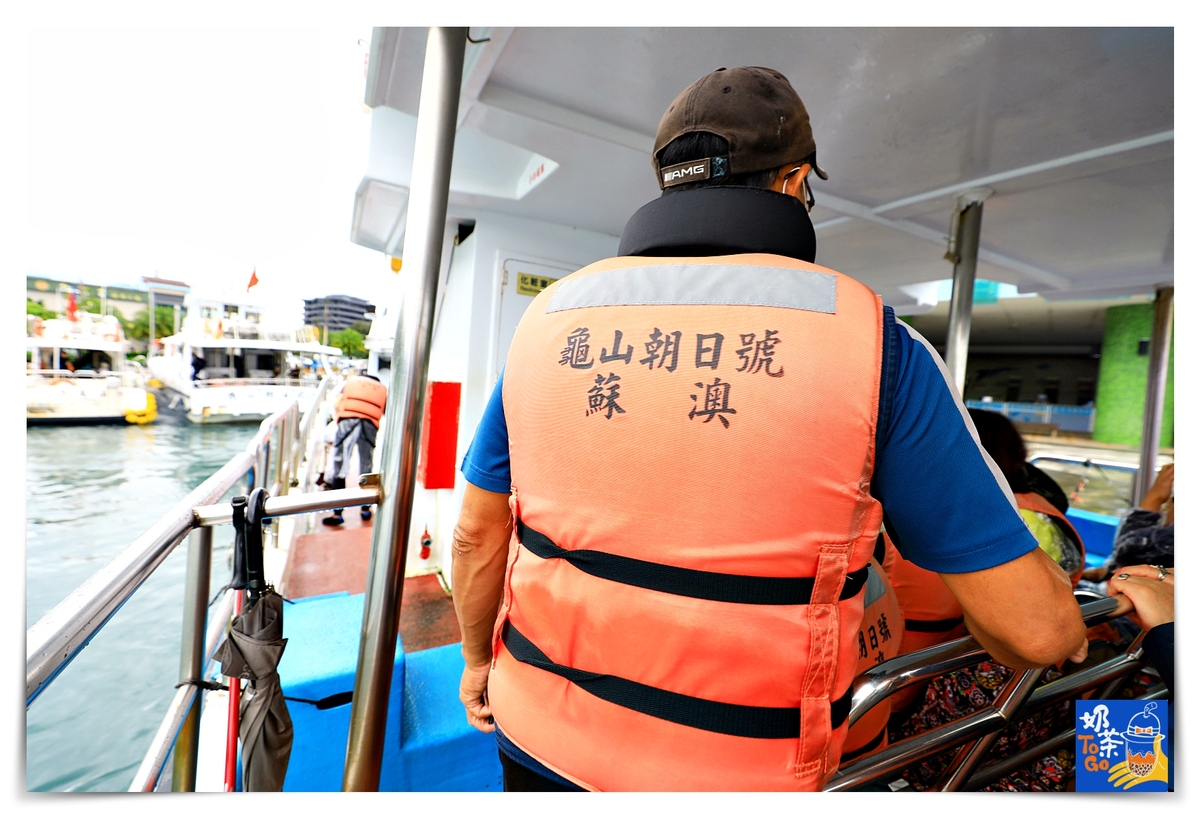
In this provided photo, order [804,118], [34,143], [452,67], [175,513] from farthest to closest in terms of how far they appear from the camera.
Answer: [452,67] → [175,513] → [34,143] → [804,118]

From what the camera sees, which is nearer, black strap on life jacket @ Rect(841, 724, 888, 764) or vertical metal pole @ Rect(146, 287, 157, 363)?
black strap on life jacket @ Rect(841, 724, 888, 764)

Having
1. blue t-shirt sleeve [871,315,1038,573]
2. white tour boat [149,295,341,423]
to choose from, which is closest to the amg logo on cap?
blue t-shirt sleeve [871,315,1038,573]

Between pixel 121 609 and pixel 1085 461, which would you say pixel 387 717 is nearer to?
pixel 121 609

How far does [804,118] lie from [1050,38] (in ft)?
3.43

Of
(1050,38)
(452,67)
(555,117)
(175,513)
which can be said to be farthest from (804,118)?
(555,117)

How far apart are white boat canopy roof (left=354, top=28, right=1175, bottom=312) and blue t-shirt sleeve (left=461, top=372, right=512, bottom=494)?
1062 mm

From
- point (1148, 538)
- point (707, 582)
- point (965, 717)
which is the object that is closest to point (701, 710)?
point (707, 582)

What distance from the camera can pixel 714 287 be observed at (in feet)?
1.95

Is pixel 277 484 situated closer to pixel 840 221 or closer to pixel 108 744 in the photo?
pixel 108 744

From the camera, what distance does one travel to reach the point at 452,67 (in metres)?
1.17

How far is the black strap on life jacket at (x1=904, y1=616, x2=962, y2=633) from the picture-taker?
1.24m

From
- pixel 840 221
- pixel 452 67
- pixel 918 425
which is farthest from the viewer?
pixel 840 221

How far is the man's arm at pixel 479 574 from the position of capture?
85 centimetres

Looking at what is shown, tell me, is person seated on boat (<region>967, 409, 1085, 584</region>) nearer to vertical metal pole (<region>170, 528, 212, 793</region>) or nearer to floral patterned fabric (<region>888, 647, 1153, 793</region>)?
floral patterned fabric (<region>888, 647, 1153, 793</region>)
